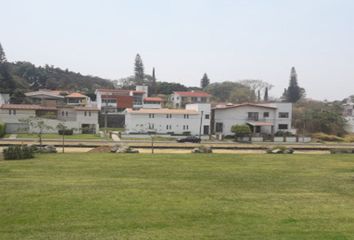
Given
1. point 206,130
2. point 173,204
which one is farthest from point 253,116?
point 173,204

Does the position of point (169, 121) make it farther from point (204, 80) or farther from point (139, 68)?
point (204, 80)

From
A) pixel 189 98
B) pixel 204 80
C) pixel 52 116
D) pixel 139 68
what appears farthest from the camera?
pixel 204 80

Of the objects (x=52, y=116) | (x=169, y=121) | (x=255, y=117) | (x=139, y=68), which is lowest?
(x=169, y=121)

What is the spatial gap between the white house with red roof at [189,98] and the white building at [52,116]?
103 ft

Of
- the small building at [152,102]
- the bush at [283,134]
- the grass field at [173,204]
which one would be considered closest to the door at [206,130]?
the bush at [283,134]

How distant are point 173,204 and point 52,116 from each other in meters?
56.0

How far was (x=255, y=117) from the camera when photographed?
69.3 meters

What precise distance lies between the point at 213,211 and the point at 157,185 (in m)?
4.77

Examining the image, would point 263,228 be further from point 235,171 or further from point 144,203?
point 235,171

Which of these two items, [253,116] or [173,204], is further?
[253,116]

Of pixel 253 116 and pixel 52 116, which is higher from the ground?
pixel 253 116

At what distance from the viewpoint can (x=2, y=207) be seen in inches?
460

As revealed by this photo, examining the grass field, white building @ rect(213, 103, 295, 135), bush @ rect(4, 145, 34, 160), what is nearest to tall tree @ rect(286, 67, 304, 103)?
white building @ rect(213, 103, 295, 135)

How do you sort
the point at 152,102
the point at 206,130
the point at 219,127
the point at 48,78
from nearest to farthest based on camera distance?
the point at 206,130 < the point at 219,127 < the point at 152,102 < the point at 48,78
